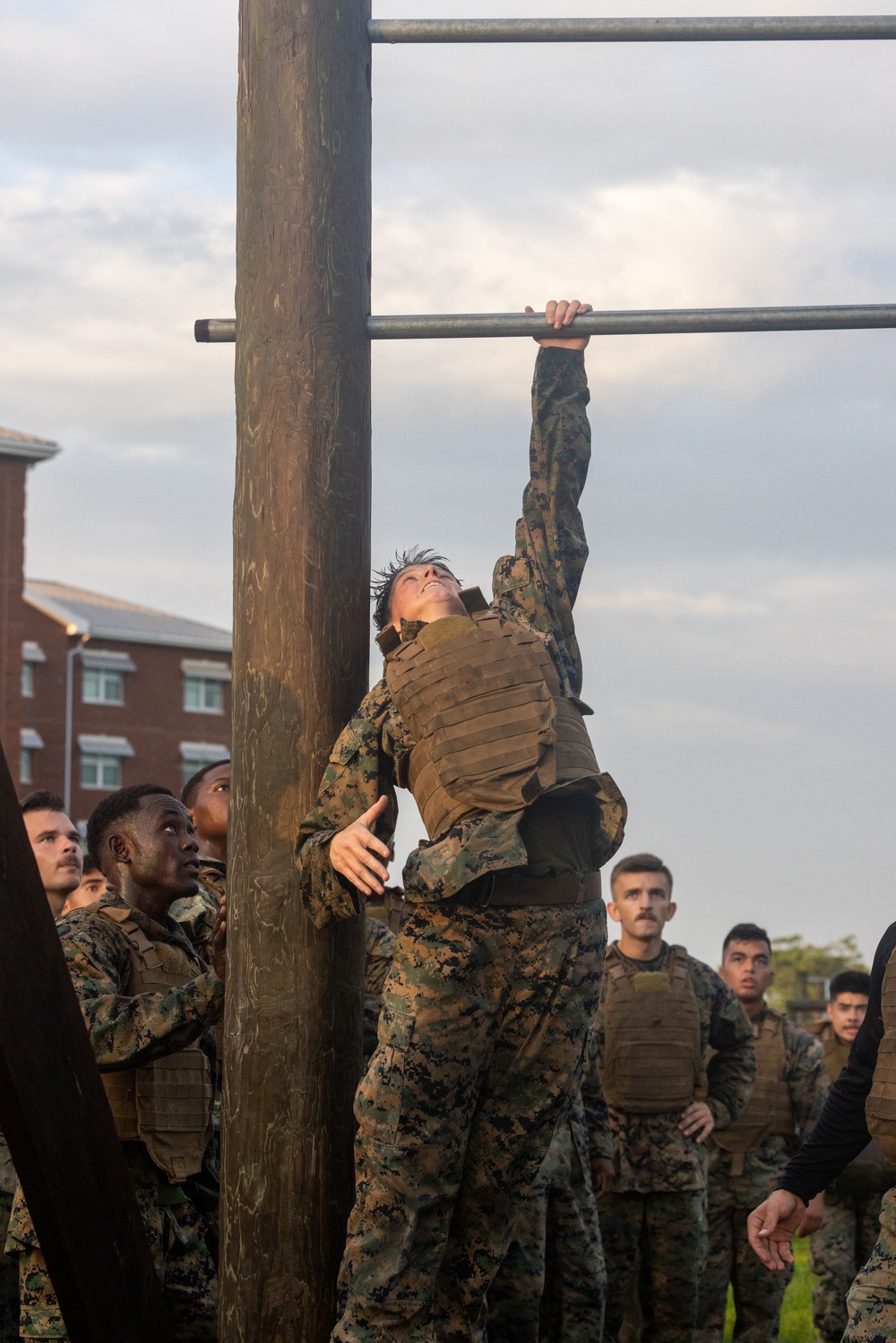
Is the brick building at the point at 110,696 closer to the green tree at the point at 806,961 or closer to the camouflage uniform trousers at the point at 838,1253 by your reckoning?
the green tree at the point at 806,961

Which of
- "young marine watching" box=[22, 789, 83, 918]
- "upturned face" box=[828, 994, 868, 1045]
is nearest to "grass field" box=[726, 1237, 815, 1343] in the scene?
"upturned face" box=[828, 994, 868, 1045]

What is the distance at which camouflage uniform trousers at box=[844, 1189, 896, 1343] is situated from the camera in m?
3.88

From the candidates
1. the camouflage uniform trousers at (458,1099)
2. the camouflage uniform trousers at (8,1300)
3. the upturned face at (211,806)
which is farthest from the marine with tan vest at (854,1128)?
the upturned face at (211,806)

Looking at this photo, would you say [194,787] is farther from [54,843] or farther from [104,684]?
[104,684]

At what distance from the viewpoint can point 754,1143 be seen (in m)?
9.85

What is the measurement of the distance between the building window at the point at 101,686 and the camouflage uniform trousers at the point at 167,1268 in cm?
5042

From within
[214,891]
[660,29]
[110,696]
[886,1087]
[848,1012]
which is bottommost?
[848,1012]

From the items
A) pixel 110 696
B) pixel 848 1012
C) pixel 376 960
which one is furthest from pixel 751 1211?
pixel 110 696

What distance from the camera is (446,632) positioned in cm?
405

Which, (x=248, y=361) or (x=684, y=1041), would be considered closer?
(x=248, y=361)

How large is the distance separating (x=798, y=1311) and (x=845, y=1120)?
28.4ft

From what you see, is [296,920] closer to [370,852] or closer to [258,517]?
[370,852]

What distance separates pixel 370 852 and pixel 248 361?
1.24 metres

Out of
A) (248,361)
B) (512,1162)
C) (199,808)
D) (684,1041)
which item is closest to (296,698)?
(248,361)
